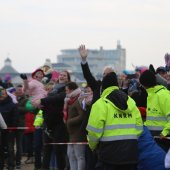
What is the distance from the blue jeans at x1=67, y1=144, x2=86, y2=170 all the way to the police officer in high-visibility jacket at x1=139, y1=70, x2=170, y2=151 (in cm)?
249

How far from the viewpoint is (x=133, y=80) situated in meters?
12.3

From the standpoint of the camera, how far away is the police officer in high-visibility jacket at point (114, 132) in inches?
332

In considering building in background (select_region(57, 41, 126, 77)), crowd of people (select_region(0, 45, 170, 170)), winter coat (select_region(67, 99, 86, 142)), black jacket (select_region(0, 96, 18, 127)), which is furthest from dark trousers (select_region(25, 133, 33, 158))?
building in background (select_region(57, 41, 126, 77))

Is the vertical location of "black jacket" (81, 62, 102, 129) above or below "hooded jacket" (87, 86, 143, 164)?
above

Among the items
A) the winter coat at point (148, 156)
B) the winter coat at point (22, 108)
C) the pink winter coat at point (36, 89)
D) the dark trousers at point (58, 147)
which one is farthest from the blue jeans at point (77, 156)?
the winter coat at point (22, 108)

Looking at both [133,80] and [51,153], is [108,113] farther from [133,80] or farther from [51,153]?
[51,153]

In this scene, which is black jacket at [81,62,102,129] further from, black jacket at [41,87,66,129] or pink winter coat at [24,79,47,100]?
pink winter coat at [24,79,47,100]

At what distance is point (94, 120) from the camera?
8477 mm

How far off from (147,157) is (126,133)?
530mm

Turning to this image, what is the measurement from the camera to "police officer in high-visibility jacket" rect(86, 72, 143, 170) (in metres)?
8.42

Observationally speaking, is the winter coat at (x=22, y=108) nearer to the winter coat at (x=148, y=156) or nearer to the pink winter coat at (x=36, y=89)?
the pink winter coat at (x=36, y=89)

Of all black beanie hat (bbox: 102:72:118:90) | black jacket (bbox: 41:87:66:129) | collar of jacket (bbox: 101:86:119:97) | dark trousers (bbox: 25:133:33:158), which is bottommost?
dark trousers (bbox: 25:133:33:158)

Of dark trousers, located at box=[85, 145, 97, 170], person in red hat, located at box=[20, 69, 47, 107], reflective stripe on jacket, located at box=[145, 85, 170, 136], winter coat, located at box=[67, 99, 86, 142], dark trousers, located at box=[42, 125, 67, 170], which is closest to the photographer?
reflective stripe on jacket, located at box=[145, 85, 170, 136]

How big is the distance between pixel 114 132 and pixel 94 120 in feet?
1.00
